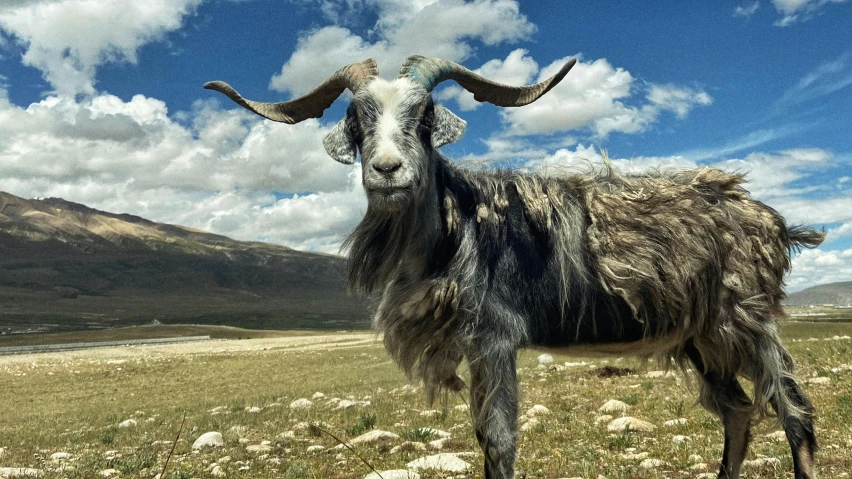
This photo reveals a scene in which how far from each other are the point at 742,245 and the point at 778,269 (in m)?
0.67

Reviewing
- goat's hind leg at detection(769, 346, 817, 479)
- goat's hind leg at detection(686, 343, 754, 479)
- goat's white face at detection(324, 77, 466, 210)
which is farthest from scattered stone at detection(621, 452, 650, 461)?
goat's white face at detection(324, 77, 466, 210)

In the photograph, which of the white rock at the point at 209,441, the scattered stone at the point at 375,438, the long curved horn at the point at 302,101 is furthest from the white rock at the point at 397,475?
the white rock at the point at 209,441

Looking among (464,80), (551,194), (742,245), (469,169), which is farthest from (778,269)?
(464,80)

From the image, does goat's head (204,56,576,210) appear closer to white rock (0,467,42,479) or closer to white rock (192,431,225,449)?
white rock (0,467,42,479)

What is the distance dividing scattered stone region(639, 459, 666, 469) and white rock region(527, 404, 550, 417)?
12.1ft

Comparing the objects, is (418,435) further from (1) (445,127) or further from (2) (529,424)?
(1) (445,127)

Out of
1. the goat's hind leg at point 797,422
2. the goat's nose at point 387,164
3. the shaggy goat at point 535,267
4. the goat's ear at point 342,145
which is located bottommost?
the goat's hind leg at point 797,422

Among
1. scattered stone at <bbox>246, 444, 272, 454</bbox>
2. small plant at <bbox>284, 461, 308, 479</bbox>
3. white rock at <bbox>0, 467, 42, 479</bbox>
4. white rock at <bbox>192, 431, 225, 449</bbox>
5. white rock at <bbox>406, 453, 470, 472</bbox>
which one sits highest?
white rock at <bbox>406, 453, 470, 472</bbox>

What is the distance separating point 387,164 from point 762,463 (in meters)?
5.31

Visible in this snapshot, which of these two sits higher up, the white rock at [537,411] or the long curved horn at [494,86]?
the long curved horn at [494,86]

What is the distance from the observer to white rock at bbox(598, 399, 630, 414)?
1006cm

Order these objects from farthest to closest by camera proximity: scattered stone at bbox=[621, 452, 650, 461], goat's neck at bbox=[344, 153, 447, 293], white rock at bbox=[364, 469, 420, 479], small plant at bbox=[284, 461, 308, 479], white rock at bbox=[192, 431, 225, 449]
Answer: white rock at bbox=[192, 431, 225, 449] → scattered stone at bbox=[621, 452, 650, 461] → small plant at bbox=[284, 461, 308, 479] → white rock at bbox=[364, 469, 420, 479] → goat's neck at bbox=[344, 153, 447, 293]

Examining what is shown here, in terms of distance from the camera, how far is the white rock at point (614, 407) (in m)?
10.1

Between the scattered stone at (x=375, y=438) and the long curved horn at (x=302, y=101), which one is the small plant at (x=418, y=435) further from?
the long curved horn at (x=302, y=101)
